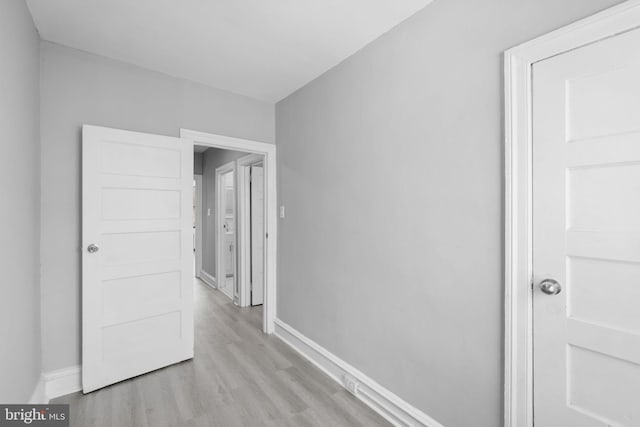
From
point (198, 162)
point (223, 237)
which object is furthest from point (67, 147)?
point (198, 162)

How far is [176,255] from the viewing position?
2.49 metres

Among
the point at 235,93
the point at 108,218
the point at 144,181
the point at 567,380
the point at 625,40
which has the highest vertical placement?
the point at 235,93

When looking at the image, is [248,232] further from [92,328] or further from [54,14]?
[54,14]

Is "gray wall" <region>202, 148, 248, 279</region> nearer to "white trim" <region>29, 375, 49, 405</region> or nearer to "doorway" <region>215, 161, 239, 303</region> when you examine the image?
"doorway" <region>215, 161, 239, 303</region>

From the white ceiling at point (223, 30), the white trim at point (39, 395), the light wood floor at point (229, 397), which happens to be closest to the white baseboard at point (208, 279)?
the light wood floor at point (229, 397)

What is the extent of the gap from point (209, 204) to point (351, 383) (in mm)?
4168

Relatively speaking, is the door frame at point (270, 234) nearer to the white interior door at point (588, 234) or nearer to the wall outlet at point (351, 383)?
the wall outlet at point (351, 383)

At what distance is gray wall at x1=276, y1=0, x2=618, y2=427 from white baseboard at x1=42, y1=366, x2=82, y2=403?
179cm

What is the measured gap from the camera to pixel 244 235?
12.9 feet

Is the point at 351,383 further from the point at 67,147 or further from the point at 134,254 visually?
the point at 67,147

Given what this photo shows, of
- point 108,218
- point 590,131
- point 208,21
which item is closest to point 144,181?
point 108,218

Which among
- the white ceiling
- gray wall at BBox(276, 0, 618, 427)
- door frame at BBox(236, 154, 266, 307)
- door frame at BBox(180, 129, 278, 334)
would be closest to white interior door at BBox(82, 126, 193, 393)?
the white ceiling

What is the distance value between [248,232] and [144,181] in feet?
5.78

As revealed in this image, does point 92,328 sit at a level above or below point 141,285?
below
